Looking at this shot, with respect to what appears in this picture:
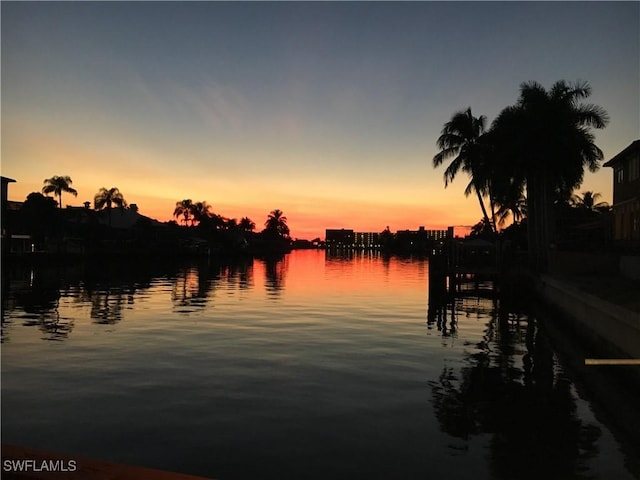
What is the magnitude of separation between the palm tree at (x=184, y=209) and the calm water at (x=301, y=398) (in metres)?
121

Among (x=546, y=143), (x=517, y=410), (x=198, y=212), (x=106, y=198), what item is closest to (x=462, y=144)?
(x=546, y=143)

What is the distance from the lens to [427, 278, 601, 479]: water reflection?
28.1 ft

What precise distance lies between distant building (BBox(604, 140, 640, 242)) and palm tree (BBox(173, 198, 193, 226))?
11672 centimetres

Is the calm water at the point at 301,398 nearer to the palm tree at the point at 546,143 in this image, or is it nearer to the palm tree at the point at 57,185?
the palm tree at the point at 546,143

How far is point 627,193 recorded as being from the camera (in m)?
38.1

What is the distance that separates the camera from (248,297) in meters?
33.8

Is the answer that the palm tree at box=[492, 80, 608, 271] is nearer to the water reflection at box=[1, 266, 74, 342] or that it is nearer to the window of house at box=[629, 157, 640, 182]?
the window of house at box=[629, 157, 640, 182]

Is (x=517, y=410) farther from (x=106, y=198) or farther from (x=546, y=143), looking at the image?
(x=106, y=198)

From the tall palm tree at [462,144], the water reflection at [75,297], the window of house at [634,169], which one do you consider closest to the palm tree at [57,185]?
the water reflection at [75,297]

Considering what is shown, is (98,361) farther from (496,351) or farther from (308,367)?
(496,351)

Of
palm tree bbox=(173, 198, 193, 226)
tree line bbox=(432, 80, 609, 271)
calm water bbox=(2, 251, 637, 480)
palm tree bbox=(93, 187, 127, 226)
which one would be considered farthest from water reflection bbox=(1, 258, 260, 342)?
palm tree bbox=(173, 198, 193, 226)

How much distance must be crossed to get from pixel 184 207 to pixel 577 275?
125 meters

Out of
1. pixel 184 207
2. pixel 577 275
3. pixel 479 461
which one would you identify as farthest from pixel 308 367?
pixel 184 207

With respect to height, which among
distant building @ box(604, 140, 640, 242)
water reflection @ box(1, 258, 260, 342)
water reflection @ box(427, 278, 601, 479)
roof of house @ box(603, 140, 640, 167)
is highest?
roof of house @ box(603, 140, 640, 167)
